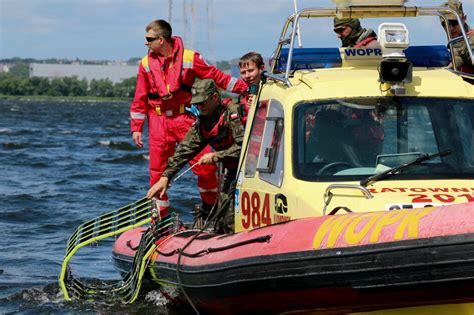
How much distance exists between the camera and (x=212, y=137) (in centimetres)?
927

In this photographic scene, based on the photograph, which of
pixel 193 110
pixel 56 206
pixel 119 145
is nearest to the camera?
pixel 193 110

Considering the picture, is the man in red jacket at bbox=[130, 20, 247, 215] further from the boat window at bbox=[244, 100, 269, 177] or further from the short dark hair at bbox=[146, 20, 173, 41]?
the boat window at bbox=[244, 100, 269, 177]

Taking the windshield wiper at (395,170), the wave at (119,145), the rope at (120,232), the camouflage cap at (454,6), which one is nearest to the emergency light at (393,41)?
the windshield wiper at (395,170)

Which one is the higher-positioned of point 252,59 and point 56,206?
point 252,59

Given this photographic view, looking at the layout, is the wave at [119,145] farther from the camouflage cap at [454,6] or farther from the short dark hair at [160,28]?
the camouflage cap at [454,6]

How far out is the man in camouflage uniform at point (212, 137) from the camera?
354 inches

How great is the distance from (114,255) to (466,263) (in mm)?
5036

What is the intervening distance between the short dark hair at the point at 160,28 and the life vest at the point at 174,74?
0.12 meters

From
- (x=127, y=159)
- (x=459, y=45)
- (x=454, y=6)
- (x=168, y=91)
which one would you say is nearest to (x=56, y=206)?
(x=168, y=91)

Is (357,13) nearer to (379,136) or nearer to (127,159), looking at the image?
(379,136)

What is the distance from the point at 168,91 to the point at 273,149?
267 centimetres

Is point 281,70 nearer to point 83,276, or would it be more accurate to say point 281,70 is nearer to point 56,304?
point 56,304

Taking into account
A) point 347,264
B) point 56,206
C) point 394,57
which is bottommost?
point 56,206

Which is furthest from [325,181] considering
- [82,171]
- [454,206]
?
[82,171]
